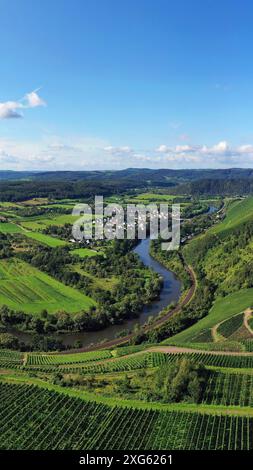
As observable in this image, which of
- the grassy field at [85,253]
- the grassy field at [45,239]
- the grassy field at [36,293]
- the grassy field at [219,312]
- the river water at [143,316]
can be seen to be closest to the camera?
the grassy field at [219,312]

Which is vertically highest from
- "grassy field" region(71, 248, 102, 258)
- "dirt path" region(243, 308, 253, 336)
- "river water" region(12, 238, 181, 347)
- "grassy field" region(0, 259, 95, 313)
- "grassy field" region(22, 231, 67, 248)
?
"grassy field" region(22, 231, 67, 248)

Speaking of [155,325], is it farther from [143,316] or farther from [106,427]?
[106,427]

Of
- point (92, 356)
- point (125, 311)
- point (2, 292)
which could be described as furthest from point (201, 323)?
point (2, 292)

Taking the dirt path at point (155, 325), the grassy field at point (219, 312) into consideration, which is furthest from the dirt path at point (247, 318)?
the dirt path at point (155, 325)

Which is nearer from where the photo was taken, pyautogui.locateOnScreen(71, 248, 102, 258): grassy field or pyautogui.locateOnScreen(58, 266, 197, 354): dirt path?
pyautogui.locateOnScreen(58, 266, 197, 354): dirt path

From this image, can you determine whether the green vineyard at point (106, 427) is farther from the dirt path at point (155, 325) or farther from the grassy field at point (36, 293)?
the grassy field at point (36, 293)

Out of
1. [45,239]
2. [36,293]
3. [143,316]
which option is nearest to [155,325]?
[143,316]

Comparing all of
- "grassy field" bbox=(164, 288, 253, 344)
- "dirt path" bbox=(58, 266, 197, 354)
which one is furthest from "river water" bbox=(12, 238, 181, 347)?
"grassy field" bbox=(164, 288, 253, 344)

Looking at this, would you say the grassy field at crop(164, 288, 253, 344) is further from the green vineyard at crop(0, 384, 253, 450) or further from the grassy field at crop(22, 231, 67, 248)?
the grassy field at crop(22, 231, 67, 248)
